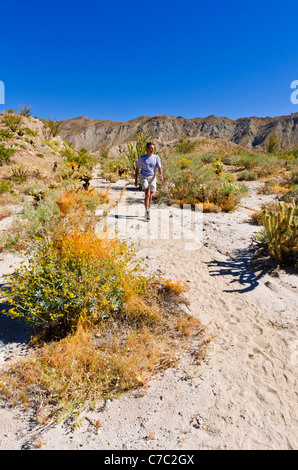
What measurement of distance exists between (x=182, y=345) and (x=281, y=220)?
Result: 2.79 m

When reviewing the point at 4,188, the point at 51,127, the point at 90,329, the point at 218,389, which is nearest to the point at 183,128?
the point at 51,127

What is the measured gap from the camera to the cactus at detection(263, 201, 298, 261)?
152 inches

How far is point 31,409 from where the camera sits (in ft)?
5.89

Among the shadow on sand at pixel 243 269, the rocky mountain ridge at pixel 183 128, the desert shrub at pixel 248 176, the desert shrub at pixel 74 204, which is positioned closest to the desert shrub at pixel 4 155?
the desert shrub at pixel 74 204

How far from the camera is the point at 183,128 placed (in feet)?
263

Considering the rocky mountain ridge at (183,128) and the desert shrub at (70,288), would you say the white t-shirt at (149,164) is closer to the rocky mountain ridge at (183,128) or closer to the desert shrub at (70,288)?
the desert shrub at (70,288)

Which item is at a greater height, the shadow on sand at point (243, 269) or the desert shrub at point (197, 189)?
the desert shrub at point (197, 189)

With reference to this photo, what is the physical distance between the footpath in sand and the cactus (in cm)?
38

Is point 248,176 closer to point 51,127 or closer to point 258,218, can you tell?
point 258,218

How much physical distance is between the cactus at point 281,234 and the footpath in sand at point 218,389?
0.38 m

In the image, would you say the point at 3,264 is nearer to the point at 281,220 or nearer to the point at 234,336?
the point at 234,336

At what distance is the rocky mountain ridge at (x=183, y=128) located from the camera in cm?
7494

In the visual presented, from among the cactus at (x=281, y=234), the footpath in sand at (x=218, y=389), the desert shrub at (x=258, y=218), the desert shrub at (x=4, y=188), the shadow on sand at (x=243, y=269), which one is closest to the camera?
the footpath in sand at (x=218, y=389)

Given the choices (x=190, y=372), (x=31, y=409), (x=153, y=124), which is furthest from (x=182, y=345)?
(x=153, y=124)
